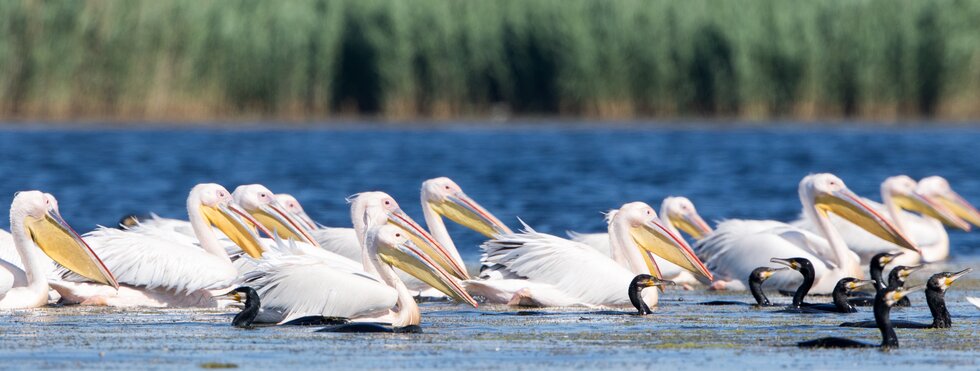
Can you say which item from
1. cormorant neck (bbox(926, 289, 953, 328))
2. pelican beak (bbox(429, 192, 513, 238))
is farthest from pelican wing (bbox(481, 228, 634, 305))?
cormorant neck (bbox(926, 289, 953, 328))

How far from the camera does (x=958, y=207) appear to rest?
491 inches

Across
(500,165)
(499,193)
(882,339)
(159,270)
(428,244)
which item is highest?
(500,165)

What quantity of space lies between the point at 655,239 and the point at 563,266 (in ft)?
2.49

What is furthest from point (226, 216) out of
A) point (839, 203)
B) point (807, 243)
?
point (839, 203)

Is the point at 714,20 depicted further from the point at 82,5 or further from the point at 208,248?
the point at 208,248

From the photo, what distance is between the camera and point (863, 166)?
18562 mm

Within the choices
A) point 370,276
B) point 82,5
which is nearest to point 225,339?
point 370,276

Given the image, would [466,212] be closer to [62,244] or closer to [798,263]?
[798,263]

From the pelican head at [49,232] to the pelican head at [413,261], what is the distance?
4.56ft

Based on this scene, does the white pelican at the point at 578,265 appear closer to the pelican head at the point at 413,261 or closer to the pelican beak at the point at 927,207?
the pelican head at the point at 413,261

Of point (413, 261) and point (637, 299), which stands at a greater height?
point (413, 261)

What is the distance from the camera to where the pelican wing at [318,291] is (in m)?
7.18

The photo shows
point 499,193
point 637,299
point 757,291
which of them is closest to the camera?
→ point 637,299

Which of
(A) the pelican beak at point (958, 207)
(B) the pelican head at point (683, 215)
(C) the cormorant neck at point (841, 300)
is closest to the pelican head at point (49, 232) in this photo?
(C) the cormorant neck at point (841, 300)
